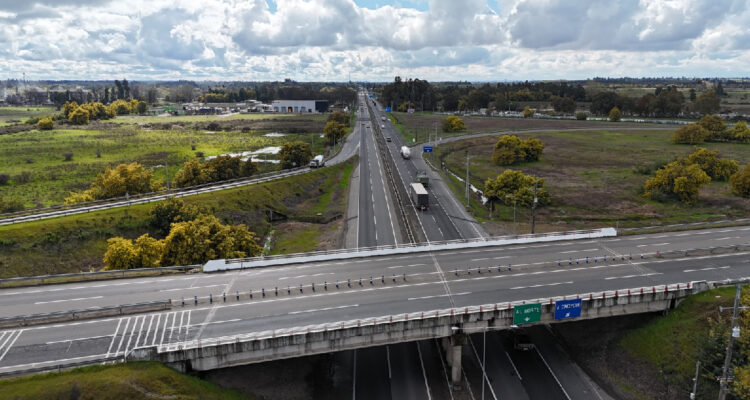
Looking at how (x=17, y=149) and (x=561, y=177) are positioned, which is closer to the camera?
(x=561, y=177)

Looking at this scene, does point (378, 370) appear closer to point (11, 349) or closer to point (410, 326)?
point (410, 326)

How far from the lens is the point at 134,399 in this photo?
28.7 meters

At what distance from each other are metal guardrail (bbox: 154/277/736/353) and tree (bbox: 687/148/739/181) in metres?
62.3

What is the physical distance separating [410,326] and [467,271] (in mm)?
→ 11603

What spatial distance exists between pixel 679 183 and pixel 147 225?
275ft

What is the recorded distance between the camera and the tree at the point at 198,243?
48.6m

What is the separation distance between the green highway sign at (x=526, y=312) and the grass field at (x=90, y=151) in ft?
242

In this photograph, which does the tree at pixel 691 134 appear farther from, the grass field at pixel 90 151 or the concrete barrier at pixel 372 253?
the grass field at pixel 90 151

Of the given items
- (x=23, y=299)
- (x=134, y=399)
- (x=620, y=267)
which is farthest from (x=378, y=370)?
(x=23, y=299)

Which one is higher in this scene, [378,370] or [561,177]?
[561,177]

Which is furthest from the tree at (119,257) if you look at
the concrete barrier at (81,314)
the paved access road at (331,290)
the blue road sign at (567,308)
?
the blue road sign at (567,308)

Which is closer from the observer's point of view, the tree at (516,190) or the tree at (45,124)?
the tree at (516,190)

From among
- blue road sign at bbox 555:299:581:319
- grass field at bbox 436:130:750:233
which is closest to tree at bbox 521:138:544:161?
grass field at bbox 436:130:750:233

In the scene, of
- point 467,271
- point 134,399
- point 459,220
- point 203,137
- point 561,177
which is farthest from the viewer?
point 203,137
